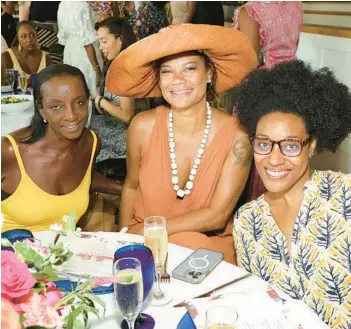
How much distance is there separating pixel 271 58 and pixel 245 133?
1194 millimetres

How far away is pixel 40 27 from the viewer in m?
4.62

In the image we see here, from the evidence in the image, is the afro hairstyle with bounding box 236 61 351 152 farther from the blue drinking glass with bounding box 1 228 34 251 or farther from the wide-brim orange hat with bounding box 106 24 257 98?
the blue drinking glass with bounding box 1 228 34 251

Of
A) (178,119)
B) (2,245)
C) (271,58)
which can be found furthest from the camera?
(271,58)

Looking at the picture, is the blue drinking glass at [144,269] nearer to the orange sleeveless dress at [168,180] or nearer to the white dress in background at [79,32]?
the orange sleeveless dress at [168,180]

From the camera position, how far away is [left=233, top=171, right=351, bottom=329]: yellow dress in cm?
143

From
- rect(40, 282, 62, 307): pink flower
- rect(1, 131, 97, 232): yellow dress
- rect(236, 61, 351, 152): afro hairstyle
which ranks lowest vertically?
rect(1, 131, 97, 232): yellow dress

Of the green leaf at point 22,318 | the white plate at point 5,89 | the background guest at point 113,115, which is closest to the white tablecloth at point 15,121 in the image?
the background guest at point 113,115

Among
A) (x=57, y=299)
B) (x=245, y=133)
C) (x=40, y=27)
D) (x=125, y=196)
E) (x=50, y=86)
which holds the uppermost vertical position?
(x=40, y=27)

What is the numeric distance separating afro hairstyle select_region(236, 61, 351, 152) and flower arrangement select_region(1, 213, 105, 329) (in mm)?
908

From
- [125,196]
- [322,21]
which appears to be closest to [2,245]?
[125,196]

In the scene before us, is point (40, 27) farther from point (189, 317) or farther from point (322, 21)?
point (189, 317)

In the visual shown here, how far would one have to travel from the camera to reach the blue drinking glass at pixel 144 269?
118 centimetres

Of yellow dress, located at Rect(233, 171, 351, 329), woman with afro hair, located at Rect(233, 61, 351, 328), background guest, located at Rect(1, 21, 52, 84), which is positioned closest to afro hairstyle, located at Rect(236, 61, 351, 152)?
woman with afro hair, located at Rect(233, 61, 351, 328)

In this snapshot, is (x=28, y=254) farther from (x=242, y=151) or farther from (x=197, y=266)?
(x=242, y=151)
